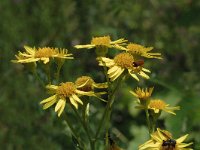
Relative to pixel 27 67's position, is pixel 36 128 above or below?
below

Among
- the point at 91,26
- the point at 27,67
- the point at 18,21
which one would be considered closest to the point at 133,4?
the point at 91,26

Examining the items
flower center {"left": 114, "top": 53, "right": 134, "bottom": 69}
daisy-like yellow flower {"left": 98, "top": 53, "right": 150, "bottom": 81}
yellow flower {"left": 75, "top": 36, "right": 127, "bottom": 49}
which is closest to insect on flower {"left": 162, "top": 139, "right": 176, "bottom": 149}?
daisy-like yellow flower {"left": 98, "top": 53, "right": 150, "bottom": 81}

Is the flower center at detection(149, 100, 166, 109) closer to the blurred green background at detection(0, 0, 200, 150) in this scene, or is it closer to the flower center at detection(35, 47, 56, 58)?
the flower center at detection(35, 47, 56, 58)

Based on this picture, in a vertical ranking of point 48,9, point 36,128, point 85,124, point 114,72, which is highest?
point 48,9

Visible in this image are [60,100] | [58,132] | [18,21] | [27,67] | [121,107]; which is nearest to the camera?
[60,100]

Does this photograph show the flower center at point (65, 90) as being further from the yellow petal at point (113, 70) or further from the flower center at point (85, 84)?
the yellow petal at point (113, 70)

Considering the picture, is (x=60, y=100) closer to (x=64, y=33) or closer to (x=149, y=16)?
(x=64, y=33)

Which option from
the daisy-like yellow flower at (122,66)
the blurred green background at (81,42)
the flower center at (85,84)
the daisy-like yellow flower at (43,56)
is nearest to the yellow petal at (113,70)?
the daisy-like yellow flower at (122,66)
